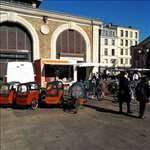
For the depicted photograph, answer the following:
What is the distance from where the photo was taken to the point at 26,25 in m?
26.4

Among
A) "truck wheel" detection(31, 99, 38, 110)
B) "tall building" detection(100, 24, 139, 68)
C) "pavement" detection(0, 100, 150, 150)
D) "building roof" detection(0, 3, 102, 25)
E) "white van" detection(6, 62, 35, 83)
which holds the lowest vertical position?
"pavement" detection(0, 100, 150, 150)

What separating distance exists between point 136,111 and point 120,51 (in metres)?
76.9

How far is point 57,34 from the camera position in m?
28.0

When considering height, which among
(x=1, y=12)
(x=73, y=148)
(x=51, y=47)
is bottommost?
(x=73, y=148)

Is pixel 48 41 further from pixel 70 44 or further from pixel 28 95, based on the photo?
pixel 28 95

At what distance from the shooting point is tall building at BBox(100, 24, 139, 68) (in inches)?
3270

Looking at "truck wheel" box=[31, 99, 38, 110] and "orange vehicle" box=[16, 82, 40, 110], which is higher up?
"orange vehicle" box=[16, 82, 40, 110]

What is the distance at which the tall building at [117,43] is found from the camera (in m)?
83.1

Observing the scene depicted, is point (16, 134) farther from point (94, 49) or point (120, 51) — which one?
point (120, 51)

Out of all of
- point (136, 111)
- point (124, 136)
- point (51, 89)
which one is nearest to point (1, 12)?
point (51, 89)

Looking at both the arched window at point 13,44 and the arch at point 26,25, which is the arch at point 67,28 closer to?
the arch at point 26,25

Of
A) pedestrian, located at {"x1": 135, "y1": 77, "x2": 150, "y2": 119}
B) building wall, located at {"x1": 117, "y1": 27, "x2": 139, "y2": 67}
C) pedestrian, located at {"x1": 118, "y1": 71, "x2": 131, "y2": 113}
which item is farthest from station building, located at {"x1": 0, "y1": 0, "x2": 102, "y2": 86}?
building wall, located at {"x1": 117, "y1": 27, "x2": 139, "y2": 67}

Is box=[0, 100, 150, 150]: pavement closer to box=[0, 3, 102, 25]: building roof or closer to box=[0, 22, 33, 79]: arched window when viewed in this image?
box=[0, 22, 33, 79]: arched window

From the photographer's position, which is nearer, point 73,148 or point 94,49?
point 73,148
